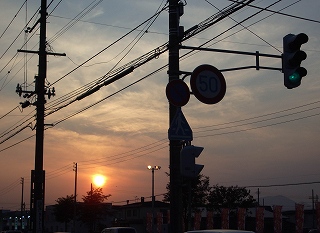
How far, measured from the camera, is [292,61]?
43.4ft

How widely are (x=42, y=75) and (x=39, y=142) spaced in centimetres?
385

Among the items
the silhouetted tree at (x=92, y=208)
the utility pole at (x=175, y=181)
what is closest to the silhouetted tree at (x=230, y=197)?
the silhouetted tree at (x=92, y=208)

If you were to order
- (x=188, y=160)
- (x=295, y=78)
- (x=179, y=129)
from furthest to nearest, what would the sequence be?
(x=295, y=78), (x=179, y=129), (x=188, y=160)

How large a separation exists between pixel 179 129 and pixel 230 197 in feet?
214

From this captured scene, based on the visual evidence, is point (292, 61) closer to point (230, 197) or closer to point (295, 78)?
point (295, 78)

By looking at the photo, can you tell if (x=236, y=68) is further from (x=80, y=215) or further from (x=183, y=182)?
(x=80, y=215)

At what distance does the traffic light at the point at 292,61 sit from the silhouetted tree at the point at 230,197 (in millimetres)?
63212

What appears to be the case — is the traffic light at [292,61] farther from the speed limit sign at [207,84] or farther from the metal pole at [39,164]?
the metal pole at [39,164]

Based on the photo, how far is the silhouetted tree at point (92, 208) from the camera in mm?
82062

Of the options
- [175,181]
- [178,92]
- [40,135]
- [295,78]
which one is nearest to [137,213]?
[40,135]

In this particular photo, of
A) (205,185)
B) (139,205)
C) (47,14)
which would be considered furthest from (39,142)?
(139,205)

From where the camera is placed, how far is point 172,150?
13.3m

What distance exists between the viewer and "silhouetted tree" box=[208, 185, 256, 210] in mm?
75750

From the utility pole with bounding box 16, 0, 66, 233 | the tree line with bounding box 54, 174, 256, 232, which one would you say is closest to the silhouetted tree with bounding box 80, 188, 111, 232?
the tree line with bounding box 54, 174, 256, 232
